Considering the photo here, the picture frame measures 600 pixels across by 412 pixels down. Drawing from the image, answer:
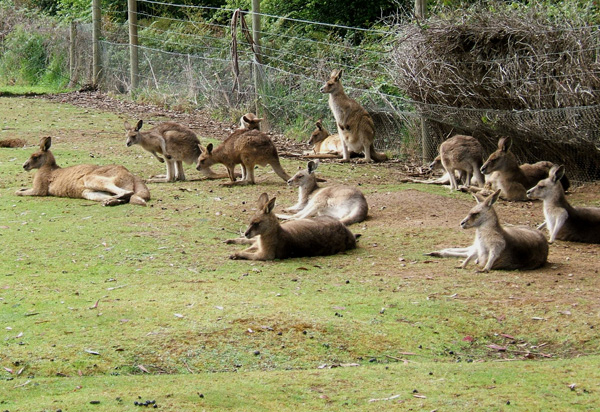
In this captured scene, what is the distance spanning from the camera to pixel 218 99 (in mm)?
16891

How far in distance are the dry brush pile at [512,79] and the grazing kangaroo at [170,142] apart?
3467 mm

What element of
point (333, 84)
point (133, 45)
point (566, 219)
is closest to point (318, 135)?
point (333, 84)

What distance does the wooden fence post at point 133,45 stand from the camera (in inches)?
746

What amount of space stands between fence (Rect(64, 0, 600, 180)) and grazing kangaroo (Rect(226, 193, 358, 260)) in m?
4.11

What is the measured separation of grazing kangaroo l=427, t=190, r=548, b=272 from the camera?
24.3ft

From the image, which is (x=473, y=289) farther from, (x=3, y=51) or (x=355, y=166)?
(x=3, y=51)

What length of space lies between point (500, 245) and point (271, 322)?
2514 mm

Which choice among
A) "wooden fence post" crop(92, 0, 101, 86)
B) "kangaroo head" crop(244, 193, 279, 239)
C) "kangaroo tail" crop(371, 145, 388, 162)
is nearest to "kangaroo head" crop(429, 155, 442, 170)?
"kangaroo tail" crop(371, 145, 388, 162)

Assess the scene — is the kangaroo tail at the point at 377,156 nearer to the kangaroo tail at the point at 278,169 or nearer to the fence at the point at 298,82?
the fence at the point at 298,82

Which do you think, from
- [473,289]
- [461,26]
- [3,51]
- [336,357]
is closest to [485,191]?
[461,26]

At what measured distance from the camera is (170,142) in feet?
36.3

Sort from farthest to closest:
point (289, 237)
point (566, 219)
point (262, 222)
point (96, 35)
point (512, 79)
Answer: point (96, 35)
point (512, 79)
point (566, 219)
point (289, 237)
point (262, 222)

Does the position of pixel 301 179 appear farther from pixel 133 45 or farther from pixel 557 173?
pixel 133 45

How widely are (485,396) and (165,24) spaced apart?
18.8 metres
